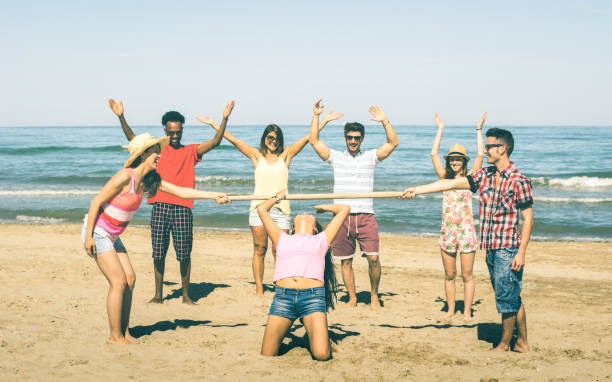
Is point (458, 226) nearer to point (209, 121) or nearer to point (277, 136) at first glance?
point (277, 136)

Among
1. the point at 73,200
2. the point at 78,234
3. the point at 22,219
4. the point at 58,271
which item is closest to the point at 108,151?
the point at 73,200

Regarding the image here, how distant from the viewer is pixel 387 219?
16.1 m

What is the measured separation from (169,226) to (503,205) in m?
4.08

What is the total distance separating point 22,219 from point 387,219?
1072 centimetres

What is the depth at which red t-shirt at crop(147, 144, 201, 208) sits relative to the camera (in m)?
6.81

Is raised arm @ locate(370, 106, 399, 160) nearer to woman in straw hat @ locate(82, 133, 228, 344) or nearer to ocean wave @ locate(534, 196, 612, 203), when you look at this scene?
woman in straw hat @ locate(82, 133, 228, 344)

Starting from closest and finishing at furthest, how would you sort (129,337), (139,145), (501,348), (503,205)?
(503,205) < (139,145) < (501,348) < (129,337)

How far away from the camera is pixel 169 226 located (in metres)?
6.97

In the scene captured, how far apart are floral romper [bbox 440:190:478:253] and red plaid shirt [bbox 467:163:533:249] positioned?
947 millimetres

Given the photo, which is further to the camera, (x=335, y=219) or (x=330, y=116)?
(x=330, y=116)

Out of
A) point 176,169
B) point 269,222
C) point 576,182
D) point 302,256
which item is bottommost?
point 576,182

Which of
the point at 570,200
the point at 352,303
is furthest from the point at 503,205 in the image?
the point at 570,200

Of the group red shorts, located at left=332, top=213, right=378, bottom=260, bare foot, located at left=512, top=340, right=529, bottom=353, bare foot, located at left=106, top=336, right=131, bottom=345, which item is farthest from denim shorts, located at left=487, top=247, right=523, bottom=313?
bare foot, located at left=106, top=336, right=131, bottom=345

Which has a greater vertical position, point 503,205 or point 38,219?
point 503,205
